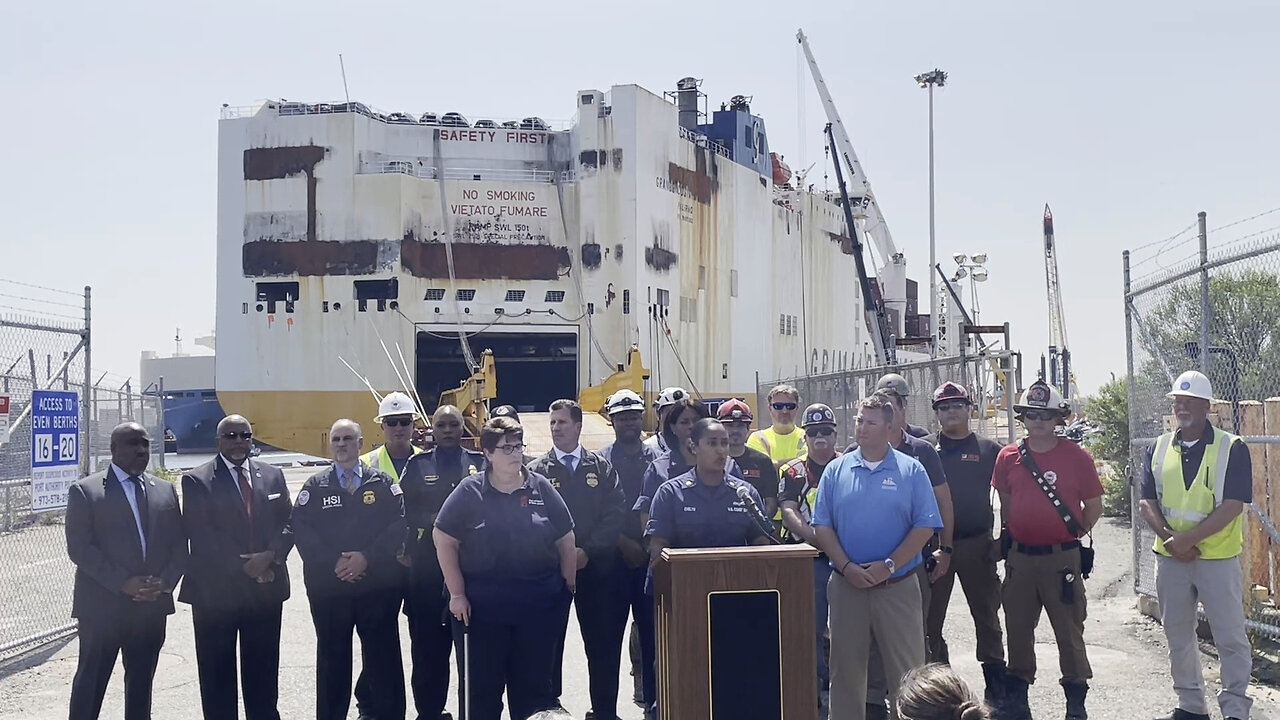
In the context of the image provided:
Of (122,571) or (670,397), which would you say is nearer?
(122,571)

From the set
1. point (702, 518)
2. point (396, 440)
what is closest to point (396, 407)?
point (396, 440)

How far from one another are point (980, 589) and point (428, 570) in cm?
338

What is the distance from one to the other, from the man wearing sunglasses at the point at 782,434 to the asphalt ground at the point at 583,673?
1.87 meters

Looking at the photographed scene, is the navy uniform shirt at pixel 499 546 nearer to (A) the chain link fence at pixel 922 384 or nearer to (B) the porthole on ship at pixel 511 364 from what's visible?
(A) the chain link fence at pixel 922 384

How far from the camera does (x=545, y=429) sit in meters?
22.7

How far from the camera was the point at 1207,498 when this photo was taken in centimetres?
638

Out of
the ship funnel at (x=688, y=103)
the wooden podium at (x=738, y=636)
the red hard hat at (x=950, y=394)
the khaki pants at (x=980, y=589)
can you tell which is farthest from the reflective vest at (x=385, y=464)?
the ship funnel at (x=688, y=103)

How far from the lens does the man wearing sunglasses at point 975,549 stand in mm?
7098

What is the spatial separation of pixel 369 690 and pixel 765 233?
3319cm

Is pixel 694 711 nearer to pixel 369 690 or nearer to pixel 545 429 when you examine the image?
pixel 369 690

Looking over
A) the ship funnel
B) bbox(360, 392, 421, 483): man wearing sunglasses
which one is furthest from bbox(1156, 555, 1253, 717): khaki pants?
the ship funnel

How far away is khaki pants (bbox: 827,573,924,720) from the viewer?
19.1 ft

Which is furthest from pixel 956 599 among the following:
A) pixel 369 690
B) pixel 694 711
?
pixel 694 711

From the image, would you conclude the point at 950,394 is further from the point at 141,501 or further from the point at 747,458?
the point at 141,501
